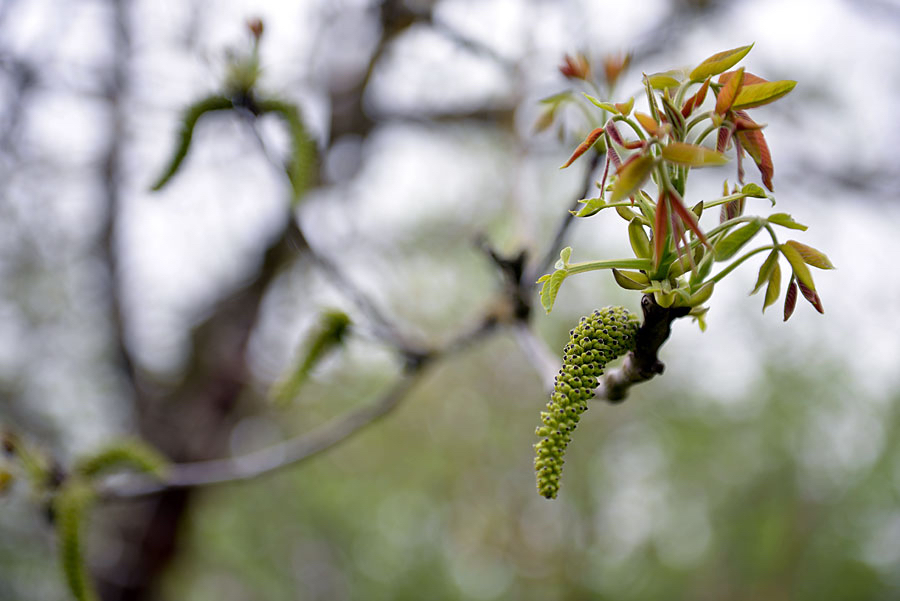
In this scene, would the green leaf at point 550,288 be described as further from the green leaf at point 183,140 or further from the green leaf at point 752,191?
the green leaf at point 183,140

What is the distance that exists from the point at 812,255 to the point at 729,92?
12 centimetres

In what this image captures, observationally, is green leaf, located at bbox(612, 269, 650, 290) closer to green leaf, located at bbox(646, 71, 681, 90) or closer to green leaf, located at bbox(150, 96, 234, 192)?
green leaf, located at bbox(646, 71, 681, 90)

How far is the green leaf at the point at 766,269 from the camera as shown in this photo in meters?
0.45

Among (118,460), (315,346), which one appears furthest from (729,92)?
(118,460)

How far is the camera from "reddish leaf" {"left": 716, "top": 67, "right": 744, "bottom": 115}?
42 centimetres

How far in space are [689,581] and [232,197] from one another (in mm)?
3696

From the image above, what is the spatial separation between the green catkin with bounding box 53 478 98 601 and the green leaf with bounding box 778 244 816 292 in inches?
36.6

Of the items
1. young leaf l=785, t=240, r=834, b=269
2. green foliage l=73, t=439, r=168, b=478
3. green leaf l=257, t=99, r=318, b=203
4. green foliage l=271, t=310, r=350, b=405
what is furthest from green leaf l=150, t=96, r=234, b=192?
young leaf l=785, t=240, r=834, b=269

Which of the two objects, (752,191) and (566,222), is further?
(566,222)

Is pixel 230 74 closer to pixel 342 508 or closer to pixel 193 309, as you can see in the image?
pixel 193 309

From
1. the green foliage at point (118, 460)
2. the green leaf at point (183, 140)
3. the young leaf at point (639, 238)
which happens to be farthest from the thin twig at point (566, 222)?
the green foliage at point (118, 460)

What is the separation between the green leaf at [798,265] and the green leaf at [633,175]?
0.14 m

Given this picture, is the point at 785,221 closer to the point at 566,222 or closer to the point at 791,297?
the point at 791,297

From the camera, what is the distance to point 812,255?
440mm
